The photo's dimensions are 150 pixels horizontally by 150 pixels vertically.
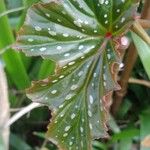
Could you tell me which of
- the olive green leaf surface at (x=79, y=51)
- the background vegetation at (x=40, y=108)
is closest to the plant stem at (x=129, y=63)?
the background vegetation at (x=40, y=108)

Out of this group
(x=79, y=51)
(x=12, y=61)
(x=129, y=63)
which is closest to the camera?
(x=79, y=51)

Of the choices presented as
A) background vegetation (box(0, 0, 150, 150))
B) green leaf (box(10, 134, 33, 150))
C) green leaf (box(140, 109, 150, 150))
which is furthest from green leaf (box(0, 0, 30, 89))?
green leaf (box(140, 109, 150, 150))

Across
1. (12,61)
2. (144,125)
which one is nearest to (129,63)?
(144,125)

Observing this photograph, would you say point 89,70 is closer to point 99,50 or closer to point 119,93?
point 99,50

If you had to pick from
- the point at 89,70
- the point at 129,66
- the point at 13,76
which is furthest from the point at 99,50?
the point at 13,76

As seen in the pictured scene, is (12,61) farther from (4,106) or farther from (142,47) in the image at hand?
(142,47)

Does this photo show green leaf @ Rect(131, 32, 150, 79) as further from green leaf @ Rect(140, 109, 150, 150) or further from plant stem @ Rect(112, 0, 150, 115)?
green leaf @ Rect(140, 109, 150, 150)
